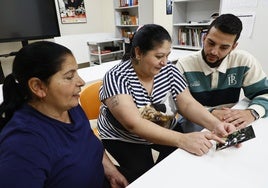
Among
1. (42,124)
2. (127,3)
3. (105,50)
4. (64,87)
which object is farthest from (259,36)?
(105,50)

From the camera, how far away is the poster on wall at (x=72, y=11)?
15.0 ft

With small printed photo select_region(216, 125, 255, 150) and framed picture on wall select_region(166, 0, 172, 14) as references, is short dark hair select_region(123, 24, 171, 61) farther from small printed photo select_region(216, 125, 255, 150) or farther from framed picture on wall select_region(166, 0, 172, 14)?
framed picture on wall select_region(166, 0, 172, 14)

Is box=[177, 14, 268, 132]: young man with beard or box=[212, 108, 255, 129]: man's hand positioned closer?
box=[212, 108, 255, 129]: man's hand

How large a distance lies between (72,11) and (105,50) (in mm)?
1133

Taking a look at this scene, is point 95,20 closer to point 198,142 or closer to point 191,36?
point 191,36

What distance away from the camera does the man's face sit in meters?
1.24

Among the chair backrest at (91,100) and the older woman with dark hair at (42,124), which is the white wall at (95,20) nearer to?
the chair backrest at (91,100)

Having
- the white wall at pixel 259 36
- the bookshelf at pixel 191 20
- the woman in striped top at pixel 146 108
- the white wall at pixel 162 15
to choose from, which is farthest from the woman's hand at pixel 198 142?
the white wall at pixel 162 15

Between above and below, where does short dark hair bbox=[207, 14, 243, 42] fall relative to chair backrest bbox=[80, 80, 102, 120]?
above

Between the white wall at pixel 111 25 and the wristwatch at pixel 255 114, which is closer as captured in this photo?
the wristwatch at pixel 255 114

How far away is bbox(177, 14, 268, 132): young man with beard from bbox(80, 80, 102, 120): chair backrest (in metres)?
0.60

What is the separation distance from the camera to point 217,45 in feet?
4.15

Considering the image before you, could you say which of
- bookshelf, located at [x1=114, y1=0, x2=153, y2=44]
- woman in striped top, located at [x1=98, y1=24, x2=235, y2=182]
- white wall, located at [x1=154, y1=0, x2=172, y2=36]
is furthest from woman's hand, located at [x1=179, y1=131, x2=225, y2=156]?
bookshelf, located at [x1=114, y1=0, x2=153, y2=44]

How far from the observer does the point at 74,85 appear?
0.77m
